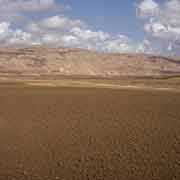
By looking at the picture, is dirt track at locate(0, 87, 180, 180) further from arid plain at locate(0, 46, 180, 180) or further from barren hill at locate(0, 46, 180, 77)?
barren hill at locate(0, 46, 180, 77)

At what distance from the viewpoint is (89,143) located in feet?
41.4

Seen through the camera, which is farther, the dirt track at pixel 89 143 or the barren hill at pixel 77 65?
the barren hill at pixel 77 65

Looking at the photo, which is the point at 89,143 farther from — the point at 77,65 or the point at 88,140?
the point at 77,65

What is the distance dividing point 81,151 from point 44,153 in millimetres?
1571

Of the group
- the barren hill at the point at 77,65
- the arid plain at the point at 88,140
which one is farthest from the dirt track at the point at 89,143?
the barren hill at the point at 77,65

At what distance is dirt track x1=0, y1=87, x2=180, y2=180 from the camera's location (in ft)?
31.7

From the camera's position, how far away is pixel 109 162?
34.4 ft

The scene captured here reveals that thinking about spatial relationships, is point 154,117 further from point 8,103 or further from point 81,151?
point 8,103

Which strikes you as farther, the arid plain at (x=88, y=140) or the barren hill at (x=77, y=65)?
the barren hill at (x=77, y=65)

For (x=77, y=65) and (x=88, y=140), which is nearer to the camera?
(x=88, y=140)

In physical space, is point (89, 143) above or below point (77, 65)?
below

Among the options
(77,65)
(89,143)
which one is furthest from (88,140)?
(77,65)

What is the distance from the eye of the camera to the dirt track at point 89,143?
966 cm

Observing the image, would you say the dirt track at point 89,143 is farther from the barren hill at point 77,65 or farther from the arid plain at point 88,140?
the barren hill at point 77,65
